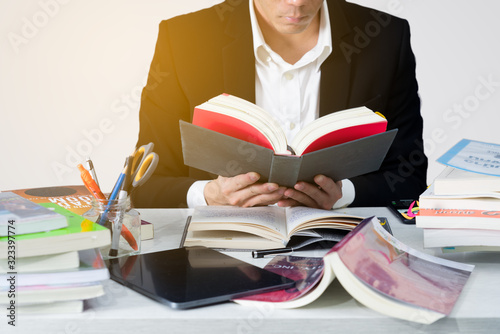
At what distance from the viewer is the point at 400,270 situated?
86cm

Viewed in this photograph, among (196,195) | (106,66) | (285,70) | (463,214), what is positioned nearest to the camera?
(463,214)

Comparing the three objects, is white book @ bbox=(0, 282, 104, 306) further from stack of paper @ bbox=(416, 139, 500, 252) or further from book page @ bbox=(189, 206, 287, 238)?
stack of paper @ bbox=(416, 139, 500, 252)

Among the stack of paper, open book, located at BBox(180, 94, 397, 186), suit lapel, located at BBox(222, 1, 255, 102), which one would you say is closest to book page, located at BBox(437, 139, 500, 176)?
the stack of paper

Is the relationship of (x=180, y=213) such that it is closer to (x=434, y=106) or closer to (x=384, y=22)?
(x=384, y=22)

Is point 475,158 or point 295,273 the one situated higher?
point 475,158

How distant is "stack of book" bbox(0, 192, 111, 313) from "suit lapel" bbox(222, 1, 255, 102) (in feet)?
3.53

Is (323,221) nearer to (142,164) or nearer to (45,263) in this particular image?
(142,164)

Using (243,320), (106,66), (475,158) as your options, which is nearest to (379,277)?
(243,320)

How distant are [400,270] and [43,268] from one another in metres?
0.49

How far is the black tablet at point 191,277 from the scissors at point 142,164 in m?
0.17

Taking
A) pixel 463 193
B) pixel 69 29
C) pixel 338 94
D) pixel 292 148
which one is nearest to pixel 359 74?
pixel 338 94

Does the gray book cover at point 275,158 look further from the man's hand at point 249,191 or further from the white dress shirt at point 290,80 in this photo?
the white dress shirt at point 290,80

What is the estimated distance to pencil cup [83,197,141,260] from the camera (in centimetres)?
98

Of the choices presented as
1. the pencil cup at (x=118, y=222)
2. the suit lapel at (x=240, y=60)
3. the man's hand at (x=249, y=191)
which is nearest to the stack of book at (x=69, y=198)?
the pencil cup at (x=118, y=222)
